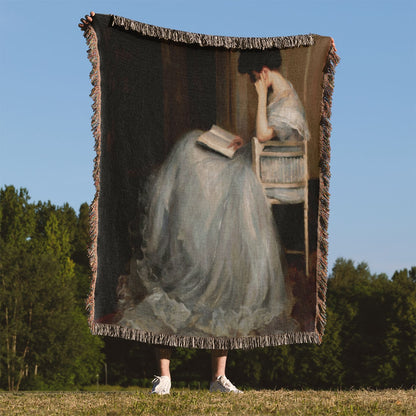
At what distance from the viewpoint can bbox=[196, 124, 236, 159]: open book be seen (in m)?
10.7

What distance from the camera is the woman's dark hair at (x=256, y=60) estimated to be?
36.2 ft

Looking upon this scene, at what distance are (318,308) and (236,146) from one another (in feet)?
8.93

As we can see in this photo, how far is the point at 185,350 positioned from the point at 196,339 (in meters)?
34.6

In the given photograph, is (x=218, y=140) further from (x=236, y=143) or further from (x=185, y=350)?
(x=185, y=350)

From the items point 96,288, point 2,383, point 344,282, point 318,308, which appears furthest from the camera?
point 344,282

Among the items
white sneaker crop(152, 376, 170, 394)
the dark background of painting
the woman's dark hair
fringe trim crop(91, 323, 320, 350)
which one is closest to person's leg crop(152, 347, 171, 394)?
white sneaker crop(152, 376, 170, 394)

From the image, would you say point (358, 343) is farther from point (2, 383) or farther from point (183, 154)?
point (183, 154)

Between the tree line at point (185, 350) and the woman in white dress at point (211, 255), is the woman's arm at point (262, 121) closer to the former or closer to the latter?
the woman in white dress at point (211, 255)

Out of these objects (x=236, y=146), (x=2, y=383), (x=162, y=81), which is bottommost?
(x=2, y=383)

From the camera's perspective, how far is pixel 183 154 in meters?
10.6

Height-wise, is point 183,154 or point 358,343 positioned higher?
point 183,154

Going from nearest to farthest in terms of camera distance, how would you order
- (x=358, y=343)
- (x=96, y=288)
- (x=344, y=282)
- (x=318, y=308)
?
(x=96, y=288)
(x=318, y=308)
(x=358, y=343)
(x=344, y=282)

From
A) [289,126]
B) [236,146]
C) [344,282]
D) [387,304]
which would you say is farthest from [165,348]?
[344,282]

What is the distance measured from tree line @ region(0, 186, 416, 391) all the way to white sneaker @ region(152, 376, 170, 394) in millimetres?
33680
